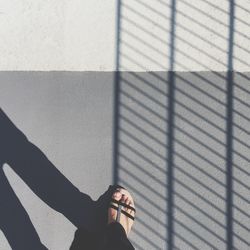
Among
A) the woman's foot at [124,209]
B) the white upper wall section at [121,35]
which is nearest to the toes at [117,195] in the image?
the woman's foot at [124,209]

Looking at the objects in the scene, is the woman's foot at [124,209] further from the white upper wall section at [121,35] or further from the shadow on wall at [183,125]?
the white upper wall section at [121,35]

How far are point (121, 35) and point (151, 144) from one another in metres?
0.70

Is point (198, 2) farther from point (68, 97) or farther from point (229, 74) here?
point (68, 97)

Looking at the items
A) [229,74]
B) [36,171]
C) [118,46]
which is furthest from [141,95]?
[36,171]

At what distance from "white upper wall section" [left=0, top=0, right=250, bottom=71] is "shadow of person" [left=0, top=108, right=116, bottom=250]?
47cm

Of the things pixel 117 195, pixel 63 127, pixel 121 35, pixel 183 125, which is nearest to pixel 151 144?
pixel 183 125

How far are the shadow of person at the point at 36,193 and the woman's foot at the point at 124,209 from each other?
4 cm

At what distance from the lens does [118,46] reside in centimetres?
297

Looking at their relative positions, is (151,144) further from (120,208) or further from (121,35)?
(121,35)

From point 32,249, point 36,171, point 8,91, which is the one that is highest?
point 8,91

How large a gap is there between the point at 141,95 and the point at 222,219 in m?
0.88

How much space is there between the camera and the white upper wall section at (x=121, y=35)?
294cm

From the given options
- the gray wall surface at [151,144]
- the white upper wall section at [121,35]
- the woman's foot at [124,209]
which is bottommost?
the woman's foot at [124,209]

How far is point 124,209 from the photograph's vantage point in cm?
289
